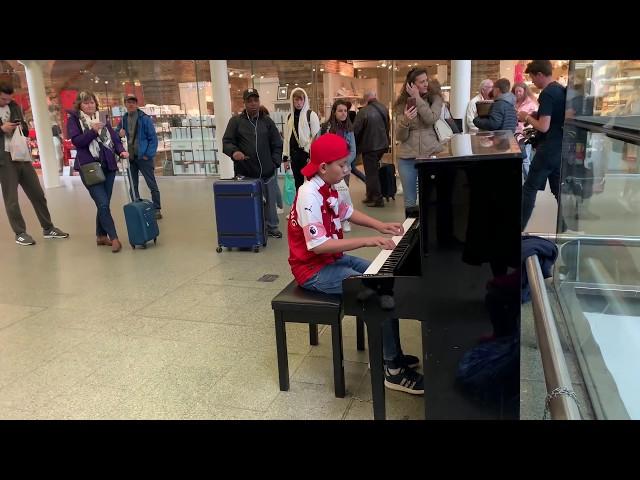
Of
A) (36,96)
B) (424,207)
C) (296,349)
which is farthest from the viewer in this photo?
(36,96)

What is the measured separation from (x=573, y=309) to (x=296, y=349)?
1905 millimetres

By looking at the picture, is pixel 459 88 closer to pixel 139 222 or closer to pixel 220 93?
pixel 220 93

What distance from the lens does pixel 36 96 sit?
10766mm

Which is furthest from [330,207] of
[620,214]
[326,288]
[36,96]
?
[36,96]

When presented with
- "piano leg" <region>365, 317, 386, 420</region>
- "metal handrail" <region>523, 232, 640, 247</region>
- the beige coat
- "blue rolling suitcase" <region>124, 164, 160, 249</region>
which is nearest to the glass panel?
"metal handrail" <region>523, 232, 640, 247</region>

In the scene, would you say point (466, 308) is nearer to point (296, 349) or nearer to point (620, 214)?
point (296, 349)

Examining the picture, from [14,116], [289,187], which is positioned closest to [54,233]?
[14,116]

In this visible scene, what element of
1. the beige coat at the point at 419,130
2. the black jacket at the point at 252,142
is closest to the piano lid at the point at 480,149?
the beige coat at the point at 419,130

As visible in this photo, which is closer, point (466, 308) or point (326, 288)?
point (466, 308)

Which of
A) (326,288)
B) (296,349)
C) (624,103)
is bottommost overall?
(296,349)

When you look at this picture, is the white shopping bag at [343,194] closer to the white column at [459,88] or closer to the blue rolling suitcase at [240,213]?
the blue rolling suitcase at [240,213]

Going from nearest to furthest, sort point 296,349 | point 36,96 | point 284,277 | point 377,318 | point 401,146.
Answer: point 377,318 → point 296,349 → point 284,277 → point 401,146 → point 36,96

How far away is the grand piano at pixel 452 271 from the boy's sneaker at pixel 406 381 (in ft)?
1.43

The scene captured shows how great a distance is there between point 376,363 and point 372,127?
5844 millimetres
